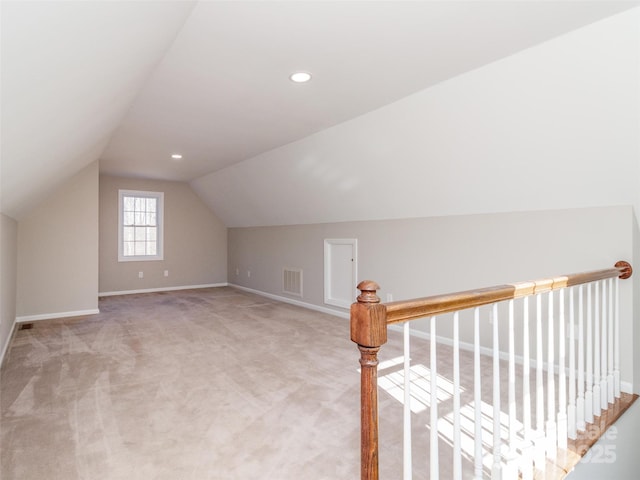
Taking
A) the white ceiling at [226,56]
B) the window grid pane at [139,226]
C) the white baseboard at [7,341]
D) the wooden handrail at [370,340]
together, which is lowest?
the white baseboard at [7,341]

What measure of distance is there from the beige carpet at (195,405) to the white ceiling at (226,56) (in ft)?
4.75

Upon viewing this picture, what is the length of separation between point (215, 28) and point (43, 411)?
252 cm

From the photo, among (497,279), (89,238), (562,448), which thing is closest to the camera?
(562,448)

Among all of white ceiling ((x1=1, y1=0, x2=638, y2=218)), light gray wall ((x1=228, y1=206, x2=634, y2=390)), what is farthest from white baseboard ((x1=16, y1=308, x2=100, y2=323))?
light gray wall ((x1=228, y1=206, x2=634, y2=390))

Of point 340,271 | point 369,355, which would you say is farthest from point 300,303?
point 369,355

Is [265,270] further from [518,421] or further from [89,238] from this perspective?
[518,421]

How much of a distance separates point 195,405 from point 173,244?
5.47 meters

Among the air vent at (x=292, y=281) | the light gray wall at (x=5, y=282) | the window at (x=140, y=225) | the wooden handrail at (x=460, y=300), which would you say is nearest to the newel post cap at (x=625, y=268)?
the wooden handrail at (x=460, y=300)

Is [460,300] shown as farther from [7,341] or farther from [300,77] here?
[7,341]

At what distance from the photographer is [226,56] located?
2.28 metres

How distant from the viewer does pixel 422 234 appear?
3883 mm

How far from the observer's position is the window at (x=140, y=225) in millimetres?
6762

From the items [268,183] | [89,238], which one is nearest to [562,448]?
[268,183]

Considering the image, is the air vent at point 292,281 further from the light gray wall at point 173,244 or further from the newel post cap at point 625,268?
the newel post cap at point 625,268
